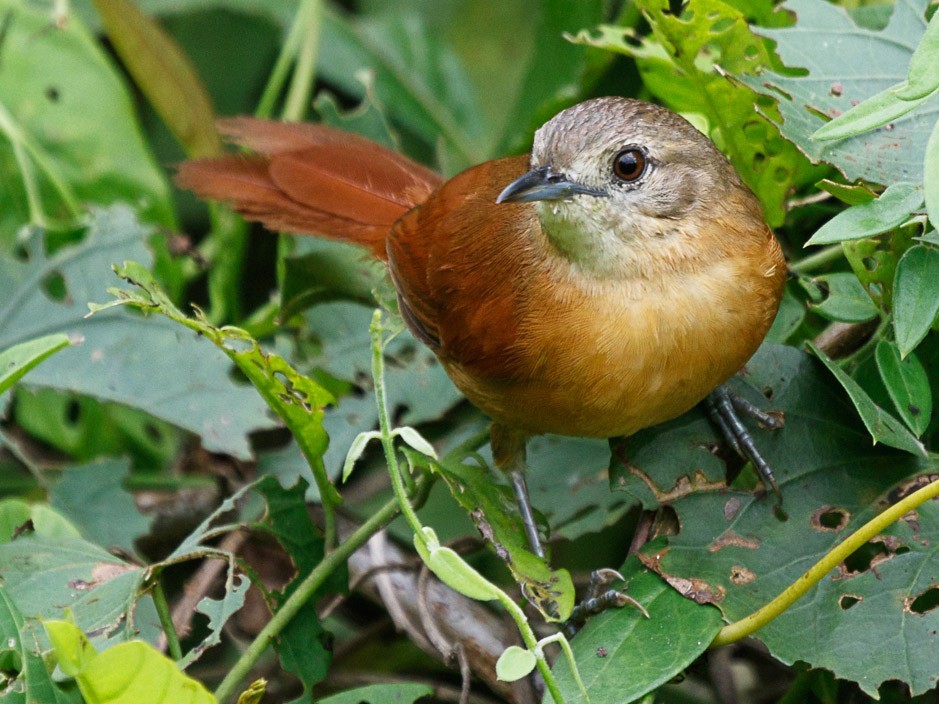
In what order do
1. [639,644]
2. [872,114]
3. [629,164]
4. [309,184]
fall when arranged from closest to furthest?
[872,114]
[639,644]
[629,164]
[309,184]

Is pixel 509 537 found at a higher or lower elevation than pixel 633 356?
lower

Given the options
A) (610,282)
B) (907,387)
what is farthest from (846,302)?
(610,282)

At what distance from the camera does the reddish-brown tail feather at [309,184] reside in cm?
316

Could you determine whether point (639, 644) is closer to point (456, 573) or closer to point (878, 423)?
point (456, 573)

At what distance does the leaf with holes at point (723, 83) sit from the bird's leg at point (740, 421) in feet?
1.62

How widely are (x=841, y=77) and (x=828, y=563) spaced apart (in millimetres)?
1085

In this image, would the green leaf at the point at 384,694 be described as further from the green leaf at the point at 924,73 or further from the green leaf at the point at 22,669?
the green leaf at the point at 924,73

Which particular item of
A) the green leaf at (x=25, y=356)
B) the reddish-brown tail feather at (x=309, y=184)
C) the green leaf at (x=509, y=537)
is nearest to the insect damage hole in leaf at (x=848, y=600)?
the green leaf at (x=509, y=537)

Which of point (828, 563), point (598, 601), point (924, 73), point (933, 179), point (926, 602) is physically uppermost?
point (924, 73)

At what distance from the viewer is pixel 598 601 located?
2.12 metres

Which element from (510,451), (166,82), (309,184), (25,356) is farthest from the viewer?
(166,82)

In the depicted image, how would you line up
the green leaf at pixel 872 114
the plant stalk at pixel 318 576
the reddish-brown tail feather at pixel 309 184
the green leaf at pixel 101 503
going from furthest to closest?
the reddish-brown tail feather at pixel 309 184, the green leaf at pixel 101 503, the plant stalk at pixel 318 576, the green leaf at pixel 872 114

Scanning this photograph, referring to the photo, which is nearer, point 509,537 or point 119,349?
point 509,537

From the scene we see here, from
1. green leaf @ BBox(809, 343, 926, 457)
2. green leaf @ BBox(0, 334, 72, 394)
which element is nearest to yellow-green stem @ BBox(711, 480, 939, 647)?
green leaf @ BBox(809, 343, 926, 457)
